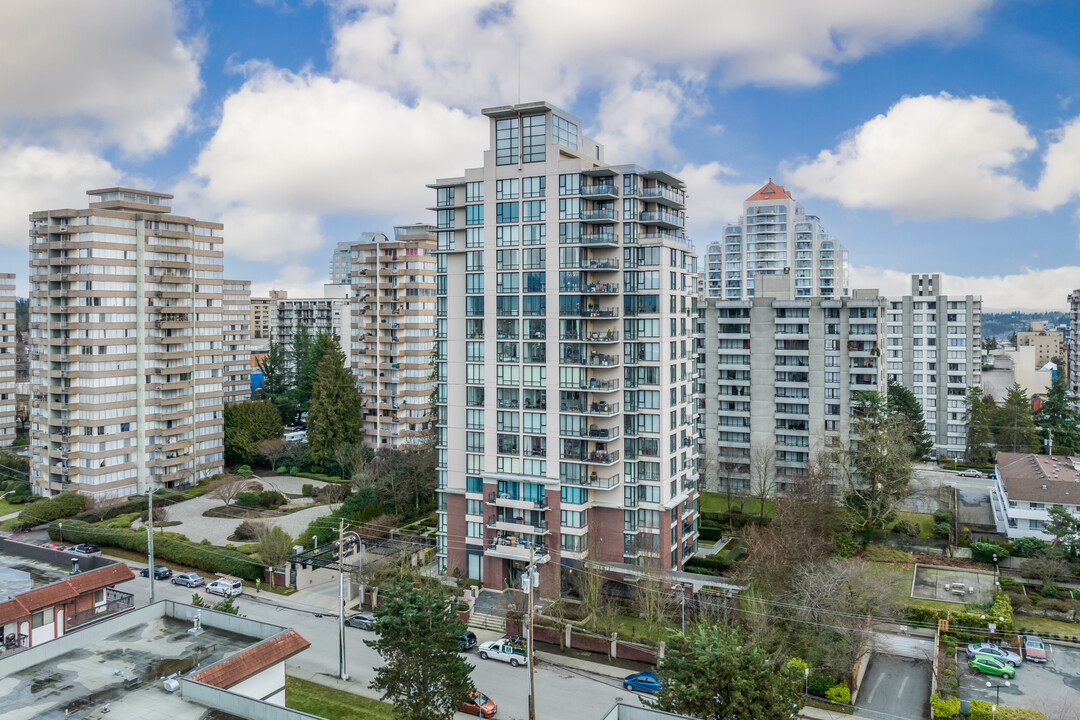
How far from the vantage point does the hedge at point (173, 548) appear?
56656 millimetres

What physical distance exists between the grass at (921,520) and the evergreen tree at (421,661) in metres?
47.6

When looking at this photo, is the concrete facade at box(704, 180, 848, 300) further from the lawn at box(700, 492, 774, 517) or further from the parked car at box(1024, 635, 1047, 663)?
the parked car at box(1024, 635, 1047, 663)

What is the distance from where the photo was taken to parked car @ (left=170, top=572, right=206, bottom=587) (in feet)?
182

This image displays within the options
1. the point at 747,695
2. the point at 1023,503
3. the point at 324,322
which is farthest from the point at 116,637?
the point at 324,322

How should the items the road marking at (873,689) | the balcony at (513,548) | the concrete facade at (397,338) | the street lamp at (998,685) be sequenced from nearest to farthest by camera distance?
the road marking at (873,689) < the street lamp at (998,685) < the balcony at (513,548) < the concrete facade at (397,338)

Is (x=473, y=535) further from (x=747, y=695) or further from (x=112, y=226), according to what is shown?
(x=112, y=226)

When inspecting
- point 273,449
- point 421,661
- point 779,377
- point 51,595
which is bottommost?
point 421,661

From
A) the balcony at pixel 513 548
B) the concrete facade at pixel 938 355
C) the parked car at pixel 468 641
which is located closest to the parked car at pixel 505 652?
the parked car at pixel 468 641

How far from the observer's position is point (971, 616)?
153 feet

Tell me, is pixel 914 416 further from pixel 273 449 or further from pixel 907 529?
pixel 273 449

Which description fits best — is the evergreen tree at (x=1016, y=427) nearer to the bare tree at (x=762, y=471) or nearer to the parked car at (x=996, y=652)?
the bare tree at (x=762, y=471)

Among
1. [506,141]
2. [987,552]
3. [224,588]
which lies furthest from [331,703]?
[987,552]

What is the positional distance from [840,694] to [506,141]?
1522 inches

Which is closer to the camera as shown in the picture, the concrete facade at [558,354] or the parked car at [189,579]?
the concrete facade at [558,354]
